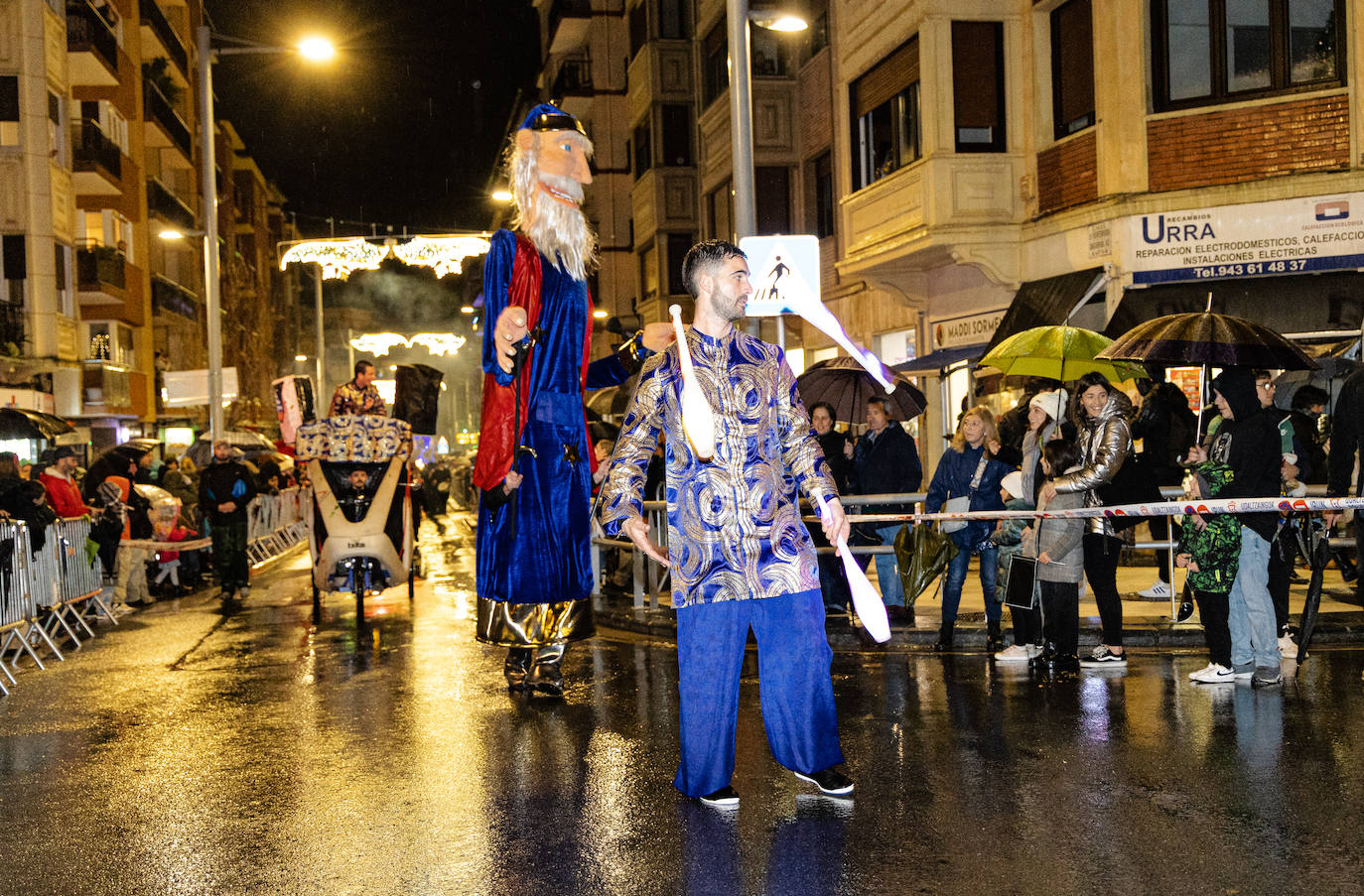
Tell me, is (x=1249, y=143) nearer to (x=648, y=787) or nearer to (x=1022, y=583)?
(x=1022, y=583)

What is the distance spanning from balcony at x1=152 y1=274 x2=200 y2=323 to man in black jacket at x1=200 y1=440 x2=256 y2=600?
3189cm

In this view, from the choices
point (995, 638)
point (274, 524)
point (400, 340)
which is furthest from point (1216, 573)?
point (400, 340)

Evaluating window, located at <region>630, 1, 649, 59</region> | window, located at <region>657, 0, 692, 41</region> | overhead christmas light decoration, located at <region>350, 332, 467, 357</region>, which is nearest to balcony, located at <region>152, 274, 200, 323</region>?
window, located at <region>630, 1, 649, 59</region>

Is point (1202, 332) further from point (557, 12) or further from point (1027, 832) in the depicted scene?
point (557, 12)

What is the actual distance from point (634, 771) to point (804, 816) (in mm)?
1067

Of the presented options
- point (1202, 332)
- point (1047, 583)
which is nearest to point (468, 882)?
point (1047, 583)

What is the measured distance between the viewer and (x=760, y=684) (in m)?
5.27

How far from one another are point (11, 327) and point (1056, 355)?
28.1m

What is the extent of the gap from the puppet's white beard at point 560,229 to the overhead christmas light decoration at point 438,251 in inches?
467

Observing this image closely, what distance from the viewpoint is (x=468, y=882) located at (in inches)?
173

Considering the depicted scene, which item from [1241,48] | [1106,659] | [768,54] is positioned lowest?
[1106,659]

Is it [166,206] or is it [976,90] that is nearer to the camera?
[976,90]

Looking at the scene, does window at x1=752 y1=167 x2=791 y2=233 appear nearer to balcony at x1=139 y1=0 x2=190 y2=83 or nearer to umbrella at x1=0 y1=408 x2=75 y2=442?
umbrella at x1=0 y1=408 x2=75 y2=442

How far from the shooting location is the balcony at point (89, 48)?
3556 cm
